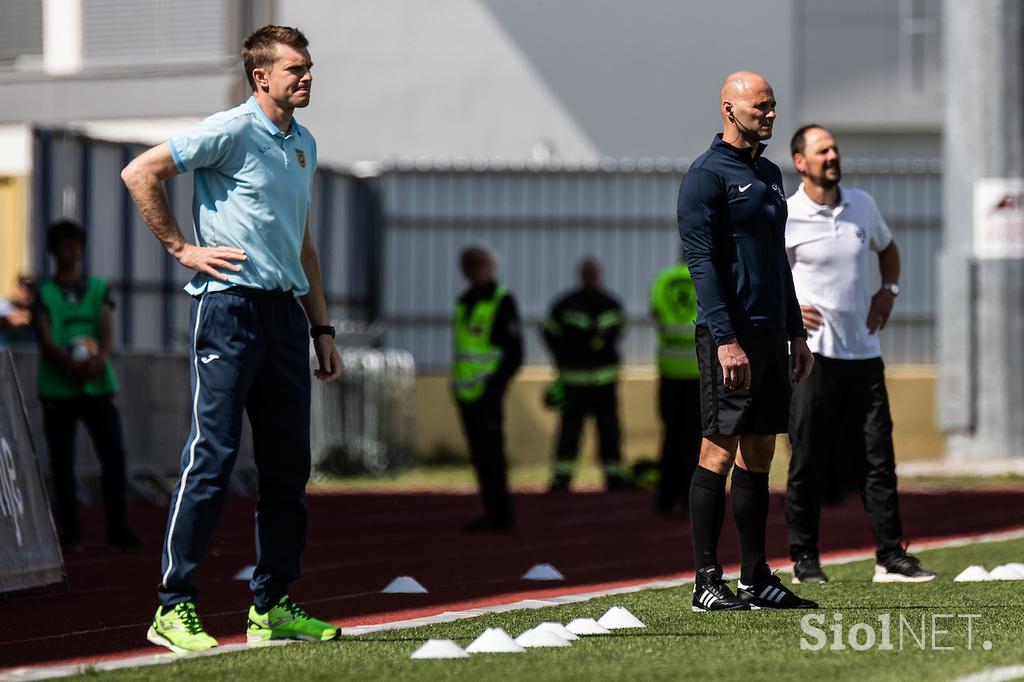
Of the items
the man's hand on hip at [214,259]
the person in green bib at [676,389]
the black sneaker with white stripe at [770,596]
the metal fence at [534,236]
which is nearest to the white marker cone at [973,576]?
the black sneaker with white stripe at [770,596]

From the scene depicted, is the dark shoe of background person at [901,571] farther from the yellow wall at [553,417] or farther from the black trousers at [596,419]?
the yellow wall at [553,417]

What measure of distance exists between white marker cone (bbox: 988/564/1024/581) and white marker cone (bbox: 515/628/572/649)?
289cm

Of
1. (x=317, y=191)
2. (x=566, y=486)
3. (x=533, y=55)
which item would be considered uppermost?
(x=533, y=55)

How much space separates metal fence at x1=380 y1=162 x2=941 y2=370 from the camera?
73.3 feet

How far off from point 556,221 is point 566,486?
5106 mm

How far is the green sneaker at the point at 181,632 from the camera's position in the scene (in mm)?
6781

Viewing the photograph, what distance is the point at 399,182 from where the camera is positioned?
73.6ft

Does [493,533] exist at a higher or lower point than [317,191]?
lower

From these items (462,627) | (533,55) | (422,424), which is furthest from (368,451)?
(462,627)

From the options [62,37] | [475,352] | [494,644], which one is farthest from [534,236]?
[494,644]

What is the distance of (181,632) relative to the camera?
680 cm

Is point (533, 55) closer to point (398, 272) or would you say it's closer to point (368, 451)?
point (398, 272)

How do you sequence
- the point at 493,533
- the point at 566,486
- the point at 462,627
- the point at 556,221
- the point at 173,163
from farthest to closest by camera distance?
the point at 556,221
the point at 566,486
the point at 493,533
the point at 462,627
the point at 173,163

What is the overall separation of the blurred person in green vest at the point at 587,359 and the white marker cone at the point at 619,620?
35.5 feet
